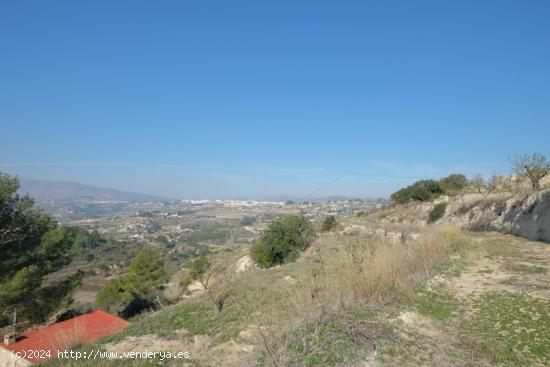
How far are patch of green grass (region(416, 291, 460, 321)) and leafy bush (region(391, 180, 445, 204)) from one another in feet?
99.6

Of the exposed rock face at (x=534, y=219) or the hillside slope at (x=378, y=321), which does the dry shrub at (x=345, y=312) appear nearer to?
the hillside slope at (x=378, y=321)

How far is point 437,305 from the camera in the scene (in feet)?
17.7

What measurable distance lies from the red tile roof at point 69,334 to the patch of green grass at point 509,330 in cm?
683

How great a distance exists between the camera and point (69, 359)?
199 inches

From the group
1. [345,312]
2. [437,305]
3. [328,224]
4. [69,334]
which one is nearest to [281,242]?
[328,224]

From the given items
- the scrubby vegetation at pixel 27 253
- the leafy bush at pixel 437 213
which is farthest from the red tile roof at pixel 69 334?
the leafy bush at pixel 437 213

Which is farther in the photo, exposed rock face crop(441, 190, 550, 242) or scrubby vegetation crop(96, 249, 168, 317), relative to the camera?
scrubby vegetation crop(96, 249, 168, 317)

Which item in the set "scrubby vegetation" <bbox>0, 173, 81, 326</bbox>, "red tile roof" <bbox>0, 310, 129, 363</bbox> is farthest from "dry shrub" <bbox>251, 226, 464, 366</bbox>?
"scrubby vegetation" <bbox>0, 173, 81, 326</bbox>

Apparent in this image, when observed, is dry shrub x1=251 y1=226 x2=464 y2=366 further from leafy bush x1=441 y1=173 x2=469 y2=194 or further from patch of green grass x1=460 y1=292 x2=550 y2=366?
leafy bush x1=441 y1=173 x2=469 y2=194

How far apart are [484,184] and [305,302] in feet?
81.6

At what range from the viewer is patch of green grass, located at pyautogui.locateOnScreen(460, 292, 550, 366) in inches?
146

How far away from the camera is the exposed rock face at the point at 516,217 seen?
11.5 m

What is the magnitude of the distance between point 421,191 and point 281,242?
18581mm

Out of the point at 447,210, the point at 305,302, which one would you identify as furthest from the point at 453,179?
the point at 305,302
